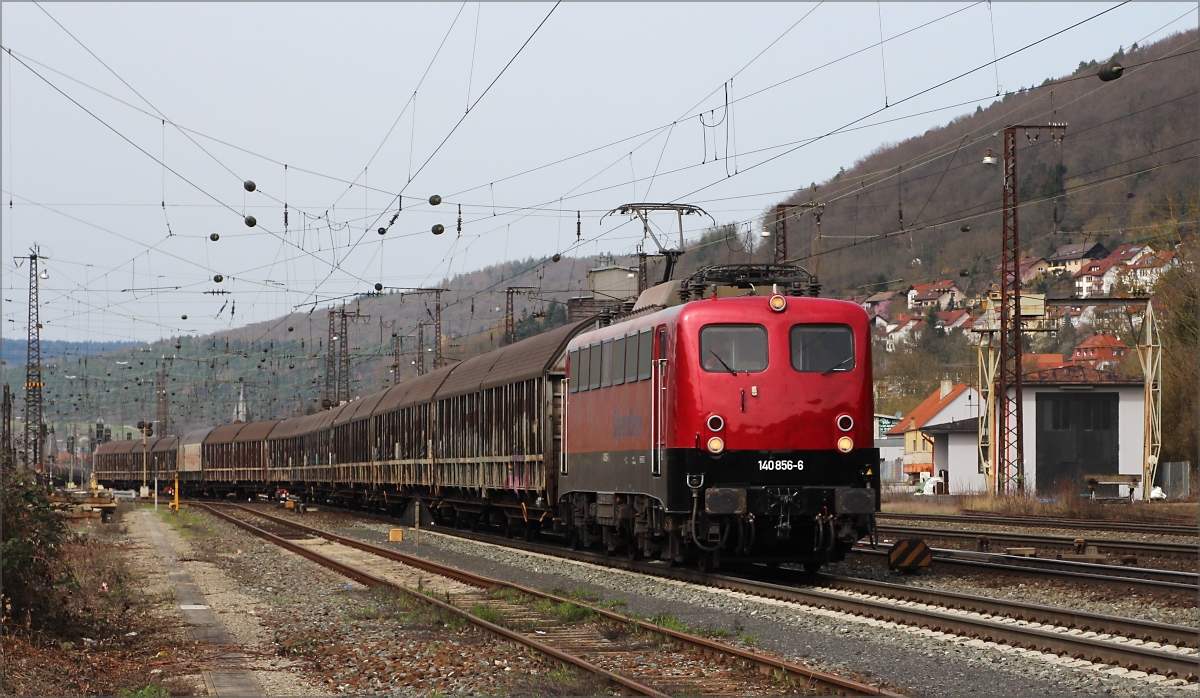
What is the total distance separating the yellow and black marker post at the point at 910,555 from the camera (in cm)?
1878

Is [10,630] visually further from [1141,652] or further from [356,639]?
[1141,652]

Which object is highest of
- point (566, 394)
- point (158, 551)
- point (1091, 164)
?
point (1091, 164)

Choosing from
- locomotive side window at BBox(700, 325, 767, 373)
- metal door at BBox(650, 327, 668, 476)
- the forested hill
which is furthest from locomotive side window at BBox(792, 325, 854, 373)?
the forested hill

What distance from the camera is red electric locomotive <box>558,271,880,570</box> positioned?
667 inches

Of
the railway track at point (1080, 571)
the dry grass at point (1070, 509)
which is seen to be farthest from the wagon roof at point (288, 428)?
the railway track at point (1080, 571)

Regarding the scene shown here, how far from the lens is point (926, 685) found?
10.1 metres

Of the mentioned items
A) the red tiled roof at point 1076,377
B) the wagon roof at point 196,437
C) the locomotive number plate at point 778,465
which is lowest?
the wagon roof at point 196,437

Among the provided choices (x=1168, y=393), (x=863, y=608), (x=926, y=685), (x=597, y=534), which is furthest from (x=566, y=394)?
(x=1168, y=393)

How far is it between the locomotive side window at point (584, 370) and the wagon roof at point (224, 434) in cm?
5532

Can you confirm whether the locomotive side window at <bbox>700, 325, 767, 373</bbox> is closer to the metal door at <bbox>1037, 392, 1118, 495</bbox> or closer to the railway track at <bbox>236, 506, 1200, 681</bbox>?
the railway track at <bbox>236, 506, 1200, 681</bbox>

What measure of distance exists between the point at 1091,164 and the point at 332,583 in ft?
425

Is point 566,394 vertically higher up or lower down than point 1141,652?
higher up

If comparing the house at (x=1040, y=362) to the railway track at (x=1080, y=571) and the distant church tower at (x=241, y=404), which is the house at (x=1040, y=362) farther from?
the railway track at (x=1080, y=571)

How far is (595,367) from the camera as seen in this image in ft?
70.2
